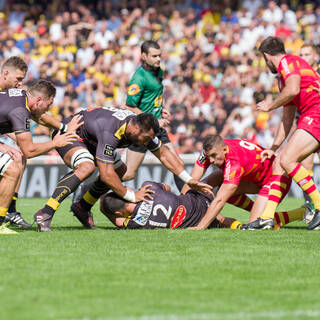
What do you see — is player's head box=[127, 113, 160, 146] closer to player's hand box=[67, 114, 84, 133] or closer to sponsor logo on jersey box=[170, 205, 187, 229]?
player's hand box=[67, 114, 84, 133]

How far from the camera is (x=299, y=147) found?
364 inches

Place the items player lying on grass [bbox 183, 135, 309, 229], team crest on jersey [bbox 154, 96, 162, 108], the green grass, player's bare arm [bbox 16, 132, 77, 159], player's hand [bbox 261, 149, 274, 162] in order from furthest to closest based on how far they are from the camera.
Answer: team crest on jersey [bbox 154, 96, 162, 108], player's hand [bbox 261, 149, 274, 162], player lying on grass [bbox 183, 135, 309, 229], player's bare arm [bbox 16, 132, 77, 159], the green grass

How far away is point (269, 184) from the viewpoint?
385 inches

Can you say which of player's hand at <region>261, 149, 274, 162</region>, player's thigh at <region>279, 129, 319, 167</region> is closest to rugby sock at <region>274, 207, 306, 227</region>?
player's hand at <region>261, 149, 274, 162</region>

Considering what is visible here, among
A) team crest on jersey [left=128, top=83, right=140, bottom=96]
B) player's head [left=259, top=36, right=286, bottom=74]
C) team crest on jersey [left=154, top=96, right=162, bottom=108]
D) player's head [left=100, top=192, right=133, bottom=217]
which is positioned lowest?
player's head [left=100, top=192, right=133, bottom=217]

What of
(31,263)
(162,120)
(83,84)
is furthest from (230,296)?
(83,84)

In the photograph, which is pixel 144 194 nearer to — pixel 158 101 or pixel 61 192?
pixel 61 192

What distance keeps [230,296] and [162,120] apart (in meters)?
6.96

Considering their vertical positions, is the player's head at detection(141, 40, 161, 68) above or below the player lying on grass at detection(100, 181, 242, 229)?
above

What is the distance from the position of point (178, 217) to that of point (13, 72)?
A: 117 inches

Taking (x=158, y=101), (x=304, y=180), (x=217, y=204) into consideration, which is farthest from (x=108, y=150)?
(x=158, y=101)

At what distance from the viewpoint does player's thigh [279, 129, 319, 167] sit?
362 inches

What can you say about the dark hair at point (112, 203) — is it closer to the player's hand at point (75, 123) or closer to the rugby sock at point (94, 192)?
the rugby sock at point (94, 192)

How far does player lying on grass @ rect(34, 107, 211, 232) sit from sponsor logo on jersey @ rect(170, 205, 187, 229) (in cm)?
38
